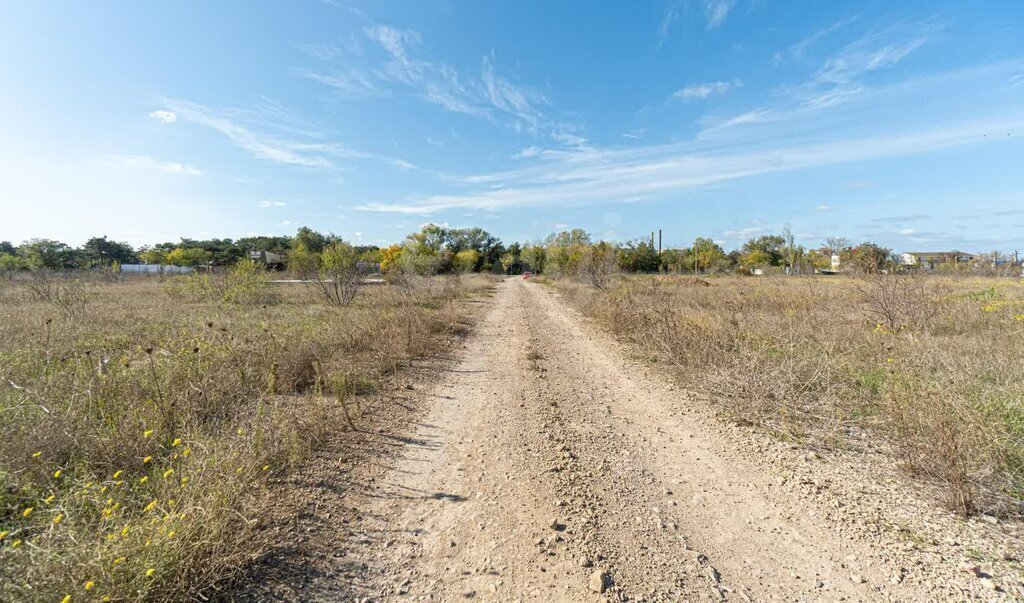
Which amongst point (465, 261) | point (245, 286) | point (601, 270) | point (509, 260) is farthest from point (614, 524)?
point (509, 260)

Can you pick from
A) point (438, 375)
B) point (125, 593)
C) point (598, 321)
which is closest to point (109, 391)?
point (125, 593)

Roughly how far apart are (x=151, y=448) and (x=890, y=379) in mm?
7166

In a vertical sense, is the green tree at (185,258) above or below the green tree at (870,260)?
above

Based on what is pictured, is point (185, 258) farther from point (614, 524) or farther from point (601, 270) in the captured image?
point (614, 524)

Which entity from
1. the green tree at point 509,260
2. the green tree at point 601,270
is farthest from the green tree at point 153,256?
the green tree at point 601,270

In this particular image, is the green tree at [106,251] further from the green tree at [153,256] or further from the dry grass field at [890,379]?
the dry grass field at [890,379]

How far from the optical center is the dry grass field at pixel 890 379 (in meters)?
2.98

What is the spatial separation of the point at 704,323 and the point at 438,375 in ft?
16.8

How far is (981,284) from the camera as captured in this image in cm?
1756

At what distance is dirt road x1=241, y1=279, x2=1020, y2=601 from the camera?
88.1 inches

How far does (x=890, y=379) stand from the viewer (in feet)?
13.6

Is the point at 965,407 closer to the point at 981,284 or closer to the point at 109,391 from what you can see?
the point at 109,391

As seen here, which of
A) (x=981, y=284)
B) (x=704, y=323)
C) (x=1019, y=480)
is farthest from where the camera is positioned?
(x=981, y=284)

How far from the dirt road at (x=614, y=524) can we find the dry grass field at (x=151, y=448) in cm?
67
